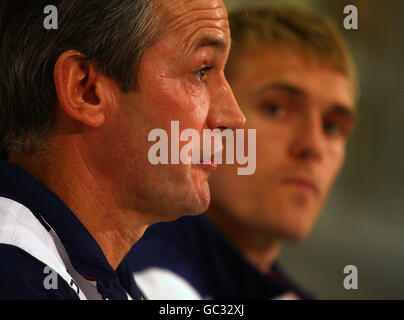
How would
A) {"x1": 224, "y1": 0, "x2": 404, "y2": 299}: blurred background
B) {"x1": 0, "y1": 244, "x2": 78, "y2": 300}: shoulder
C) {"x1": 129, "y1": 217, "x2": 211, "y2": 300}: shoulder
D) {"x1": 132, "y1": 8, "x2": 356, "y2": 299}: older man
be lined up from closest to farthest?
{"x1": 0, "y1": 244, "x2": 78, "y2": 300}: shoulder
{"x1": 129, "y1": 217, "x2": 211, "y2": 300}: shoulder
{"x1": 132, "y1": 8, "x2": 356, "y2": 299}: older man
{"x1": 224, "y1": 0, "x2": 404, "y2": 299}: blurred background

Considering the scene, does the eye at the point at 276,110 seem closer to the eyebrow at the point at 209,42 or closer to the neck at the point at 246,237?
the neck at the point at 246,237

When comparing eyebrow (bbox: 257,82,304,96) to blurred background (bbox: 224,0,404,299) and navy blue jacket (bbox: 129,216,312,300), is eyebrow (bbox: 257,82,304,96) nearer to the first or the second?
navy blue jacket (bbox: 129,216,312,300)

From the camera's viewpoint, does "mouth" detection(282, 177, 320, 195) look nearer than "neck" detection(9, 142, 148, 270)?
No

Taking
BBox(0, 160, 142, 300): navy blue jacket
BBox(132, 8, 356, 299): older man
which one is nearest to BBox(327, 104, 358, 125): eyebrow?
BBox(132, 8, 356, 299): older man

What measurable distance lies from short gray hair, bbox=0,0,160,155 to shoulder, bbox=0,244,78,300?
0.42ft

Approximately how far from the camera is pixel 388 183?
1.73 meters

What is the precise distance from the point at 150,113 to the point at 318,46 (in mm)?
590

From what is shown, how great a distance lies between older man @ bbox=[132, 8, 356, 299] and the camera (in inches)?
42.3

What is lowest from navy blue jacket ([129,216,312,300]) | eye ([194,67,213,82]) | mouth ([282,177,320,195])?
navy blue jacket ([129,216,312,300])

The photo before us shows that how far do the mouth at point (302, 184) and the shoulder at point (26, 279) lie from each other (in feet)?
2.05

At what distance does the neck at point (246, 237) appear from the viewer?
3.70ft

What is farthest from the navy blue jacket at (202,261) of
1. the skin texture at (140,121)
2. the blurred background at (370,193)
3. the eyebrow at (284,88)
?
the blurred background at (370,193)
